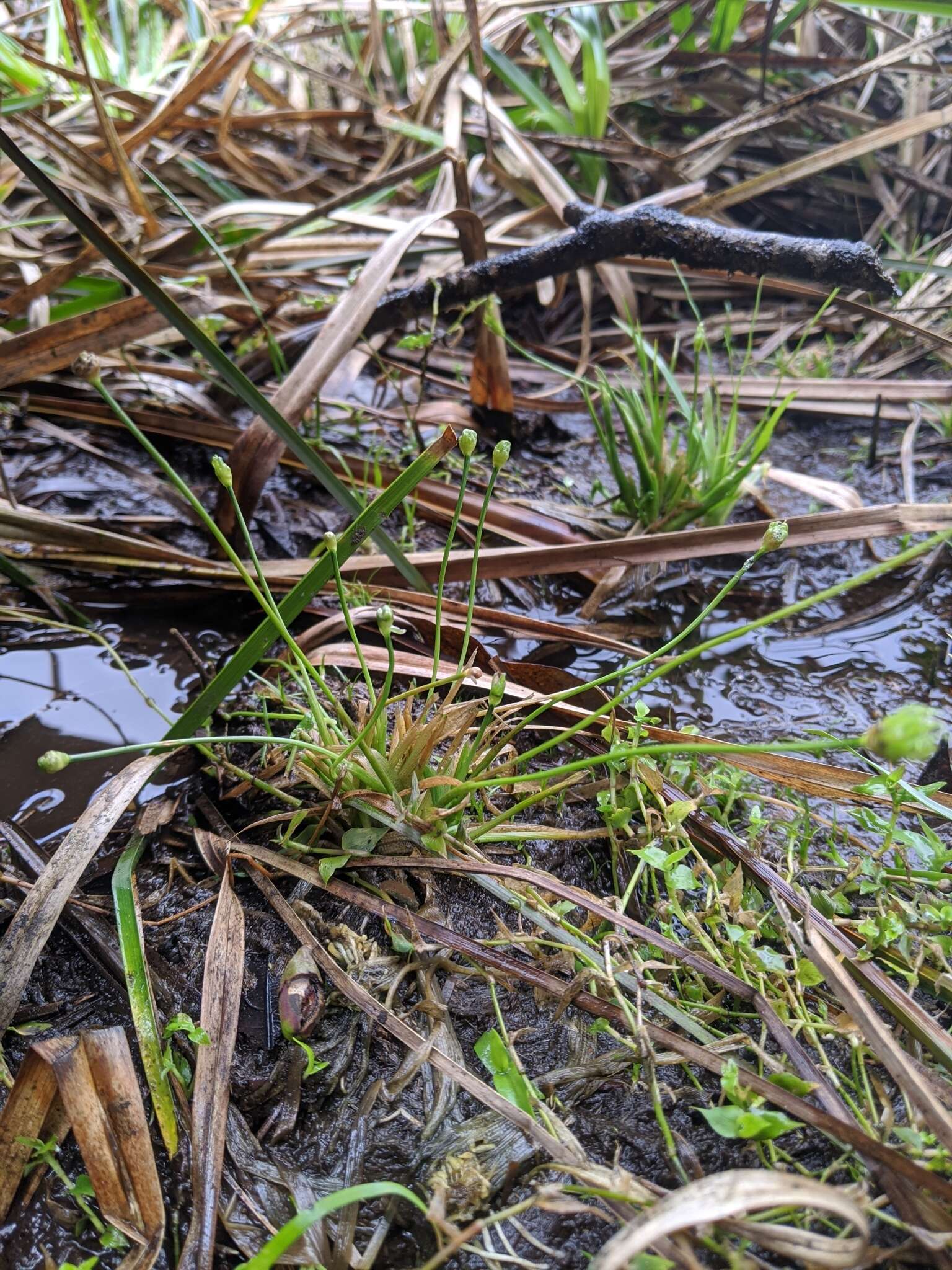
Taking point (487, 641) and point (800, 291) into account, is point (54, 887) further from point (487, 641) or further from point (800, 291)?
point (800, 291)

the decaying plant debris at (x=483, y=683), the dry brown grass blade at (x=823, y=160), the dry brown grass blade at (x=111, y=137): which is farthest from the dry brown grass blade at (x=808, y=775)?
the dry brown grass blade at (x=823, y=160)

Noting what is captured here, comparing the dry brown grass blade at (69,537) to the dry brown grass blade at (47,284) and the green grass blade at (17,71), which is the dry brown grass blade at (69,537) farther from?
the green grass blade at (17,71)

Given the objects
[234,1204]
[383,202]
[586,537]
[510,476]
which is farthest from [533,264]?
[234,1204]

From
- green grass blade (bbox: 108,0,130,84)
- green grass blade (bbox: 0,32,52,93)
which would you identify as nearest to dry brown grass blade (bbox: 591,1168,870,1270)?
green grass blade (bbox: 0,32,52,93)

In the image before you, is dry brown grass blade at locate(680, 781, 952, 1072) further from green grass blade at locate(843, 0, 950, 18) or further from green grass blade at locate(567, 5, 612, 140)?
green grass blade at locate(567, 5, 612, 140)

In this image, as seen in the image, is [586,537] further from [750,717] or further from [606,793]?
[606,793]
